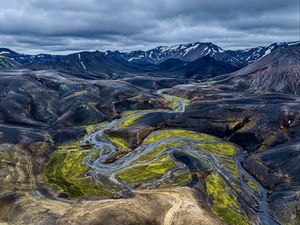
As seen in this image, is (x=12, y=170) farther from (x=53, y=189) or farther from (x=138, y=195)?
(x=138, y=195)

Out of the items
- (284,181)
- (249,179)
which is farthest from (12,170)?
(284,181)

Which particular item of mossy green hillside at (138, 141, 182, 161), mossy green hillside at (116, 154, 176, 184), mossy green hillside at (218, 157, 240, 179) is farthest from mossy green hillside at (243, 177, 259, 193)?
mossy green hillside at (138, 141, 182, 161)

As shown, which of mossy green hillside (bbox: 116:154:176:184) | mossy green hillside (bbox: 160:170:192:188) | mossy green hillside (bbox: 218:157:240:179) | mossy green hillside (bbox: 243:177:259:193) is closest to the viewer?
mossy green hillside (bbox: 160:170:192:188)

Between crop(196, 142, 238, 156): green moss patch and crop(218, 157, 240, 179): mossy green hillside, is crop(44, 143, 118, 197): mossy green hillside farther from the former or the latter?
crop(196, 142, 238, 156): green moss patch

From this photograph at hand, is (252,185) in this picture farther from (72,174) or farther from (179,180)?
(72,174)

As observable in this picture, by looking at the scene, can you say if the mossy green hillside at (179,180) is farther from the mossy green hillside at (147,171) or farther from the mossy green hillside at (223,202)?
the mossy green hillside at (223,202)

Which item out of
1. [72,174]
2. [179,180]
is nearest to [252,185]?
[179,180]
